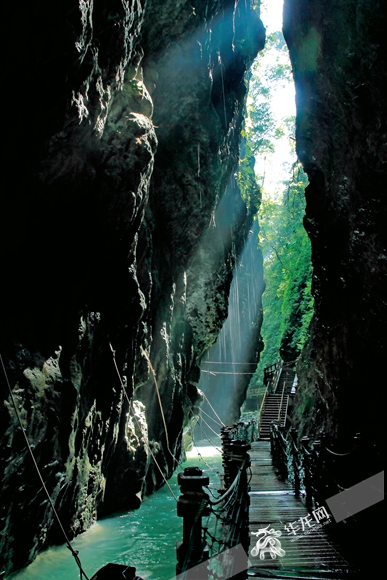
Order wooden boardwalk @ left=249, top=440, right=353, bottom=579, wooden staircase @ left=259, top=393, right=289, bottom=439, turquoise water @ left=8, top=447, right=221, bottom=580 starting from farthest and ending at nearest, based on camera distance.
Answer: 1. wooden staircase @ left=259, top=393, right=289, bottom=439
2. turquoise water @ left=8, top=447, right=221, bottom=580
3. wooden boardwalk @ left=249, top=440, right=353, bottom=579

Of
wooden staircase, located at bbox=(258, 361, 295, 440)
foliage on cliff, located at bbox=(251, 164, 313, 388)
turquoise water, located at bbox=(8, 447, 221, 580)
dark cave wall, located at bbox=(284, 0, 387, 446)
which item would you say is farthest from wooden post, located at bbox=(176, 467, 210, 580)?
foliage on cliff, located at bbox=(251, 164, 313, 388)

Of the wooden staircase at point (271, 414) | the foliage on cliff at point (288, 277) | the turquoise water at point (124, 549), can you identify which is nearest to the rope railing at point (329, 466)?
the turquoise water at point (124, 549)

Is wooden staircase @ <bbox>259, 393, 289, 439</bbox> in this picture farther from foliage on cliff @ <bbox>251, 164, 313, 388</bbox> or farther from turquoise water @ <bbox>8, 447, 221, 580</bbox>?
turquoise water @ <bbox>8, 447, 221, 580</bbox>

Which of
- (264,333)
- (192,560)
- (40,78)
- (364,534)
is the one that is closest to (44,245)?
(40,78)

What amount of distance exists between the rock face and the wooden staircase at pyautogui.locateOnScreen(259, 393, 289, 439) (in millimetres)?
8902

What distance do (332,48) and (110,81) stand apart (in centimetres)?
645

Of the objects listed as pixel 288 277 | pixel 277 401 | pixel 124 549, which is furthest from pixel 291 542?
pixel 288 277

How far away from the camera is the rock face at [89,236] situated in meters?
5.38

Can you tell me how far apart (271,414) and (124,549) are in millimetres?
14535

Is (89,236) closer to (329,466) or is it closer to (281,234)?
(329,466)

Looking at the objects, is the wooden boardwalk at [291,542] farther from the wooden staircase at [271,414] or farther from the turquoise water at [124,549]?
the wooden staircase at [271,414]

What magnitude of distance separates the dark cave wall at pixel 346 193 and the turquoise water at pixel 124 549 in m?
4.79

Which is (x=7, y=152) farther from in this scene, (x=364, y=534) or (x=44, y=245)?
(x=364, y=534)

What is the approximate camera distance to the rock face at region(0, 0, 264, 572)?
5375 millimetres
